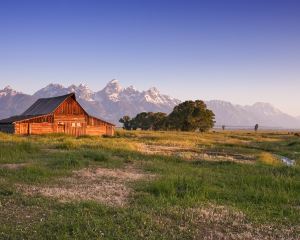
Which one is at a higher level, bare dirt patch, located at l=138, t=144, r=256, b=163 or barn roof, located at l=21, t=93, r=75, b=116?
barn roof, located at l=21, t=93, r=75, b=116

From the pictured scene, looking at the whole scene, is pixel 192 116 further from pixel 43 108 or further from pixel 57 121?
pixel 57 121

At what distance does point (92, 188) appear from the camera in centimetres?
1573

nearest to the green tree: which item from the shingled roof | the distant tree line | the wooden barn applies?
the distant tree line

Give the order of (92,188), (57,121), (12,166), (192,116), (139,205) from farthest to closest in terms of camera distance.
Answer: (192,116) → (57,121) → (12,166) → (92,188) → (139,205)

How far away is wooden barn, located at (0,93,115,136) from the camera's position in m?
63.5

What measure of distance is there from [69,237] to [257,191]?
28.5 feet

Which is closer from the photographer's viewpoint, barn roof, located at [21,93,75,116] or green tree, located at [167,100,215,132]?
barn roof, located at [21,93,75,116]

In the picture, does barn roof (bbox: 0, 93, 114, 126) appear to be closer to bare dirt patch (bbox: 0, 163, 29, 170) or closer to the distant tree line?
the distant tree line

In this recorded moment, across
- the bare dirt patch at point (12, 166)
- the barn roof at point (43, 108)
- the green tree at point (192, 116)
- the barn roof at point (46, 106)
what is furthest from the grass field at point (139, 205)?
the green tree at point (192, 116)

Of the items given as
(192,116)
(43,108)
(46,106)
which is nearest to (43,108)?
(43,108)

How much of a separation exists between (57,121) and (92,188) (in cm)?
5305

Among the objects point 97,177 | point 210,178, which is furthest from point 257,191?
point 97,177

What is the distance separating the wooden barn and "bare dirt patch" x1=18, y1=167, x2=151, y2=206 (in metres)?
45.8

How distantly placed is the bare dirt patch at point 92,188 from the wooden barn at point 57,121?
4583 cm
